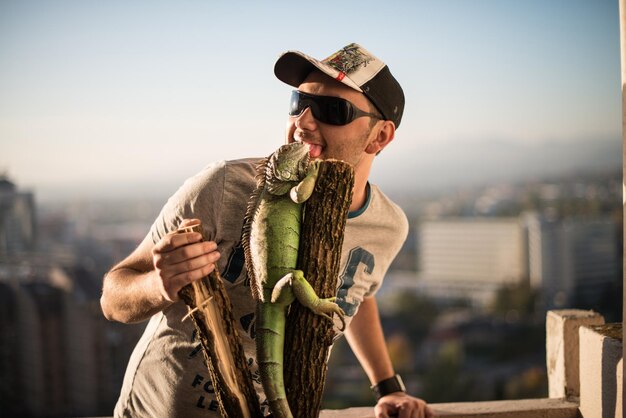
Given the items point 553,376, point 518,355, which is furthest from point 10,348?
point 553,376

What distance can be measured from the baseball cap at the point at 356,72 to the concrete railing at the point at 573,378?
146 cm

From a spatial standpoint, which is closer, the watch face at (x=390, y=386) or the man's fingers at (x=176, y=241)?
the man's fingers at (x=176, y=241)

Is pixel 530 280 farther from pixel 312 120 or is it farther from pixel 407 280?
pixel 312 120

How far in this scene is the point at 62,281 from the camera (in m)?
54.1

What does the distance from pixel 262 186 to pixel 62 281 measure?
5592 cm

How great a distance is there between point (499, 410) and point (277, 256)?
1.99 metres

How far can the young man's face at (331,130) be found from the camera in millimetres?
2424

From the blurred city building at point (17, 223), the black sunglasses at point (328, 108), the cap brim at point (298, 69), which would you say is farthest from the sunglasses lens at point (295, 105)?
the blurred city building at point (17, 223)

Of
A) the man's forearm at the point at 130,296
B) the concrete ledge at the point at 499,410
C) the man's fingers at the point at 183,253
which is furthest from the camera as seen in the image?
the concrete ledge at the point at 499,410

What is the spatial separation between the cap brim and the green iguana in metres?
0.44

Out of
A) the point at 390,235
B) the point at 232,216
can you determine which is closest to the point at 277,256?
the point at 232,216

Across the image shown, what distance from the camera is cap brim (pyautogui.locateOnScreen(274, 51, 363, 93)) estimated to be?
2.45 meters

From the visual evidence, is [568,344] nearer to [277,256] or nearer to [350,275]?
[350,275]

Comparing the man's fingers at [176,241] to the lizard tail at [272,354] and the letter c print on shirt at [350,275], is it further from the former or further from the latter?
the letter c print on shirt at [350,275]
